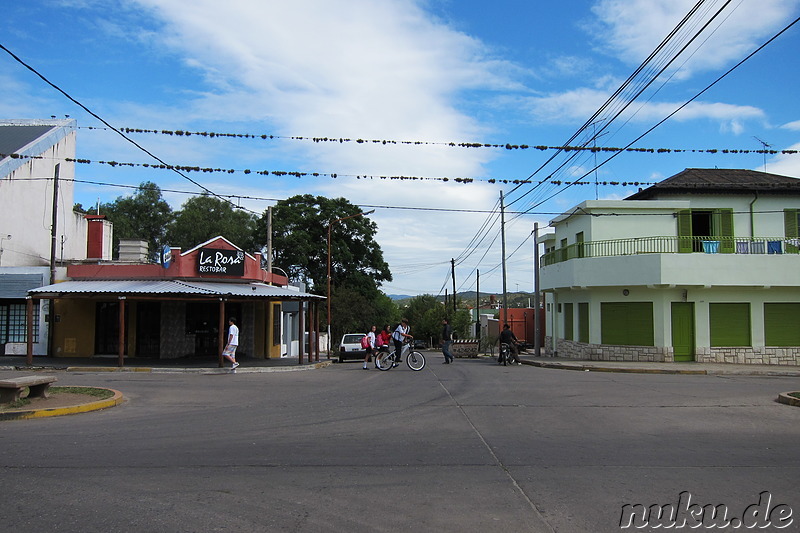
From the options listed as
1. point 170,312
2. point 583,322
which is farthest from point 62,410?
point 583,322

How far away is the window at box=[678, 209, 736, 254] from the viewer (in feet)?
90.0

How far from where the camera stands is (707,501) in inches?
249

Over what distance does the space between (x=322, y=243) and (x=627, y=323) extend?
30305mm

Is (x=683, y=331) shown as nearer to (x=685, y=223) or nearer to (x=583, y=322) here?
(x=583, y=322)

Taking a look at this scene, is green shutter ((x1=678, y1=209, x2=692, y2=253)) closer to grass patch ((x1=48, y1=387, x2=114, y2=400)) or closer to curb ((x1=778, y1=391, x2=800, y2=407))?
curb ((x1=778, y1=391, x2=800, y2=407))

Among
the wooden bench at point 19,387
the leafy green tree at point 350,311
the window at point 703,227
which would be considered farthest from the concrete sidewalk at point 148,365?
the leafy green tree at point 350,311

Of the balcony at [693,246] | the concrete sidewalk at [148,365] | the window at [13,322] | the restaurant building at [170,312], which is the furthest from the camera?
the balcony at [693,246]

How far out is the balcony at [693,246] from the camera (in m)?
26.9

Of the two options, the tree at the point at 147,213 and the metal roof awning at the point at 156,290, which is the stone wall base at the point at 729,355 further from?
the tree at the point at 147,213

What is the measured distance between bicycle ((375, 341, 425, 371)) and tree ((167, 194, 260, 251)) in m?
34.4

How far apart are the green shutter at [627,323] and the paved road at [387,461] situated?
12502 millimetres

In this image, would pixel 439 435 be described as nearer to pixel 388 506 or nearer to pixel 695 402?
pixel 388 506

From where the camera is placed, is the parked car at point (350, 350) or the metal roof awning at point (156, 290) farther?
the parked car at point (350, 350)

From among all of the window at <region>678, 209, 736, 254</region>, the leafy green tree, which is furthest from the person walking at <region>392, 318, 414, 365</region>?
the leafy green tree
